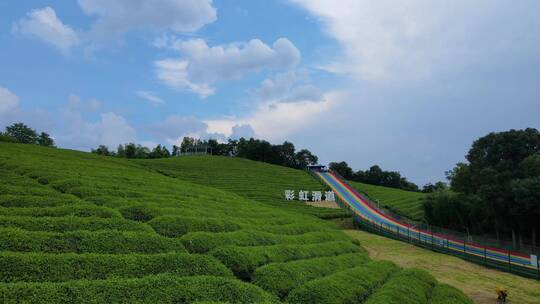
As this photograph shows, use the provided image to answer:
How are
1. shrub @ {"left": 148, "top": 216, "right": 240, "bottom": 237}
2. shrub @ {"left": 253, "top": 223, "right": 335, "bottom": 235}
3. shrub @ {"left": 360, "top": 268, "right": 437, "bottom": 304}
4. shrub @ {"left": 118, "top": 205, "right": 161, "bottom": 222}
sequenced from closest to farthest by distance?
shrub @ {"left": 360, "top": 268, "right": 437, "bottom": 304} → shrub @ {"left": 148, "top": 216, "right": 240, "bottom": 237} → shrub @ {"left": 118, "top": 205, "right": 161, "bottom": 222} → shrub @ {"left": 253, "top": 223, "right": 335, "bottom": 235}

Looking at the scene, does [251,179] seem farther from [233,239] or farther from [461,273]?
[233,239]

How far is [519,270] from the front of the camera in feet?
86.5

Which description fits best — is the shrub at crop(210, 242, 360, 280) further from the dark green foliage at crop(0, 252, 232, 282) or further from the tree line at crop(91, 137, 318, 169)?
the tree line at crop(91, 137, 318, 169)

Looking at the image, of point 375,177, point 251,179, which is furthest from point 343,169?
point 251,179

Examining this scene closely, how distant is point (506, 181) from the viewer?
33031 millimetres

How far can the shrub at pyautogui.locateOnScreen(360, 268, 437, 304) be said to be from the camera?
46.9ft

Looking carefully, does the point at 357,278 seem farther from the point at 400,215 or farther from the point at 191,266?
the point at 400,215

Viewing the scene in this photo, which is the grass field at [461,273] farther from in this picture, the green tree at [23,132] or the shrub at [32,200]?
the green tree at [23,132]

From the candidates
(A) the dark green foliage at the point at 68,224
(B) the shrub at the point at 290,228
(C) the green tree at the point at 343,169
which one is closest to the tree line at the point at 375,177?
(C) the green tree at the point at 343,169

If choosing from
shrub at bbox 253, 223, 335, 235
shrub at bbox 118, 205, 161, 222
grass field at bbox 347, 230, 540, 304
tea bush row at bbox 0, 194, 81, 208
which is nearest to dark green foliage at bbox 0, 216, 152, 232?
shrub at bbox 118, 205, 161, 222

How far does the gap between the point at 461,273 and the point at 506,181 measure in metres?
11.5

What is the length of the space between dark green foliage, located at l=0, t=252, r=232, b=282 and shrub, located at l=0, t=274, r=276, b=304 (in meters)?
0.64

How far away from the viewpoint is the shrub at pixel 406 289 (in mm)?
14289

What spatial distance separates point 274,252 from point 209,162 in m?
68.1
